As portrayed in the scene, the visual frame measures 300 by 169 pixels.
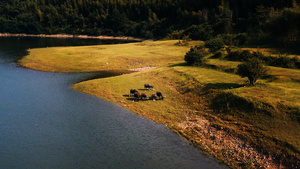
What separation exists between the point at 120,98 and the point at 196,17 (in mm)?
108475

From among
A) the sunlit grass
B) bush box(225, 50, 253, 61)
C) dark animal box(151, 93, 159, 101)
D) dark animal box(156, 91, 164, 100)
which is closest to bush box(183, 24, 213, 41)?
the sunlit grass

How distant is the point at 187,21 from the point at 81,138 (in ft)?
407

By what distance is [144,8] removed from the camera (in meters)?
182

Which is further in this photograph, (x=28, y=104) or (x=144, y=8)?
(x=144, y=8)

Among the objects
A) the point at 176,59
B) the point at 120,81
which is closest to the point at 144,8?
the point at 176,59

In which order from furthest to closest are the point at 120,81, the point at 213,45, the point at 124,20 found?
the point at 124,20, the point at 213,45, the point at 120,81

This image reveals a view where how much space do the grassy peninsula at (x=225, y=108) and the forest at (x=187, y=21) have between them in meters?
22.1

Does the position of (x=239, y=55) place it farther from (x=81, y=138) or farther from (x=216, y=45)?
(x=81, y=138)

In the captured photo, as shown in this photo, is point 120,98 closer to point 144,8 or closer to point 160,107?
point 160,107

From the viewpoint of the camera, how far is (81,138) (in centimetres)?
2578

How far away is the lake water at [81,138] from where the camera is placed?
21.7 m

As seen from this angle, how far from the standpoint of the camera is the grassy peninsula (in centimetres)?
2253

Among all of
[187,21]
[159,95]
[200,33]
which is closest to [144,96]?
[159,95]

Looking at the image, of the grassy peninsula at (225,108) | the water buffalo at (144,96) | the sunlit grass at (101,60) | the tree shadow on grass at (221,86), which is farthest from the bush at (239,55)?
the water buffalo at (144,96)
